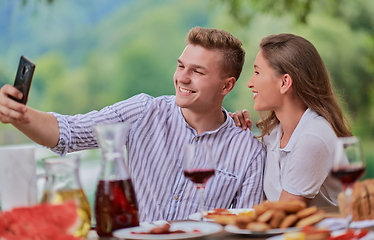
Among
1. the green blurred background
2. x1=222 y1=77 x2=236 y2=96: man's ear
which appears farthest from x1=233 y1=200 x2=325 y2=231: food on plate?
the green blurred background

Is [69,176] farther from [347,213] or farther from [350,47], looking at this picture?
[350,47]

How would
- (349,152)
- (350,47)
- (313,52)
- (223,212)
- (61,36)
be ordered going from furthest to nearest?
(350,47)
(61,36)
(313,52)
(223,212)
(349,152)

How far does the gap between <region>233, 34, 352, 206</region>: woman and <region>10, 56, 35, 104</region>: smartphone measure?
103 cm

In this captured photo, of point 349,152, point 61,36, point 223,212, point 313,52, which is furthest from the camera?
point 61,36

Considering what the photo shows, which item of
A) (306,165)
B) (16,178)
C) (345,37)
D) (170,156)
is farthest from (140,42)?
(16,178)

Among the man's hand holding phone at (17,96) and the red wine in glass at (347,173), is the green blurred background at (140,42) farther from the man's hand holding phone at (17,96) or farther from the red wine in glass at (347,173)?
the red wine in glass at (347,173)

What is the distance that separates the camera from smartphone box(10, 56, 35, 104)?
1285 millimetres

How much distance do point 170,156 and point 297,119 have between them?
570 mm

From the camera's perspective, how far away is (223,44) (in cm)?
232

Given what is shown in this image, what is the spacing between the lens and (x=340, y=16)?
669 centimetres

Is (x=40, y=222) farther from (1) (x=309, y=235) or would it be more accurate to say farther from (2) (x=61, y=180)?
(1) (x=309, y=235)

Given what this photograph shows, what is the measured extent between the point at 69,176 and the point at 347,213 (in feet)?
2.09

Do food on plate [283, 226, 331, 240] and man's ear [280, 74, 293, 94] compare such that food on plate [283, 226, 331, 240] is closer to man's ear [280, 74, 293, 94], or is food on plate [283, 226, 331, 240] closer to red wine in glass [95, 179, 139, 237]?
red wine in glass [95, 179, 139, 237]

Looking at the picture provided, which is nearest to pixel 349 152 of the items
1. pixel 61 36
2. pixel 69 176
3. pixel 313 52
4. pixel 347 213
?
pixel 347 213
